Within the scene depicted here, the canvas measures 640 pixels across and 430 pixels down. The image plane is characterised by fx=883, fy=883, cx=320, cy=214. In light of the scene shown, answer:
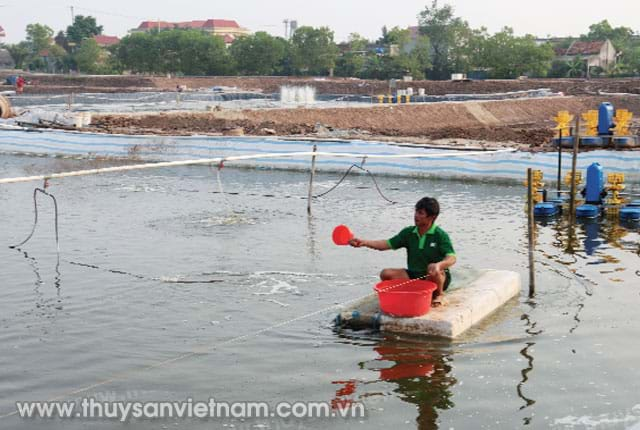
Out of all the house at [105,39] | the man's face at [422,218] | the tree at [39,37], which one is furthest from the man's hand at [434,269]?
the house at [105,39]

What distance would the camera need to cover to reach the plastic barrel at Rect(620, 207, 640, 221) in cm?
1706

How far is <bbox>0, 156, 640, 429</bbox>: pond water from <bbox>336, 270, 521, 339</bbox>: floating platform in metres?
0.13

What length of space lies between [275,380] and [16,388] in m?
2.40

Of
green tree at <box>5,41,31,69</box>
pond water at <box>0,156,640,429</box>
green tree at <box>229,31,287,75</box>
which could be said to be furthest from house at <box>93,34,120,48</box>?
pond water at <box>0,156,640,429</box>

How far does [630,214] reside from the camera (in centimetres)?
1716

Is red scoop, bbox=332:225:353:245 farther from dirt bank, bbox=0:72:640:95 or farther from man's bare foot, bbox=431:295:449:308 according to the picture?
dirt bank, bbox=0:72:640:95

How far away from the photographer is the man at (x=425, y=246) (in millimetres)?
9406

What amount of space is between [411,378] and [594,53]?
100 meters

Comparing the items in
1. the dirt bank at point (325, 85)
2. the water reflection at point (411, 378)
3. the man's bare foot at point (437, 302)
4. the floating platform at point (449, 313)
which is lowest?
the water reflection at point (411, 378)

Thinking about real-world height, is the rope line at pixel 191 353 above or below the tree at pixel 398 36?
below

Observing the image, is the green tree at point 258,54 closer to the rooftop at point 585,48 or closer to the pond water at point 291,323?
the rooftop at point 585,48

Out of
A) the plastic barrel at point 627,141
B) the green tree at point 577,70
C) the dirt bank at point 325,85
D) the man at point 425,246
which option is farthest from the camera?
the green tree at point 577,70

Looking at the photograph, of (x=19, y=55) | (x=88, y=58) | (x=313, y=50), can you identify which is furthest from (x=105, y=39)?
(x=313, y=50)

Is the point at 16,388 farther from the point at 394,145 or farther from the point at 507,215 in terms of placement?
the point at 394,145
